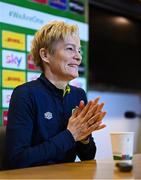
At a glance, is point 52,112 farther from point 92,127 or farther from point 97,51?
point 97,51

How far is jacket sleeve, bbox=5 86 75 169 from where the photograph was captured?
4.50ft

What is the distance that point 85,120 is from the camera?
56.9 inches

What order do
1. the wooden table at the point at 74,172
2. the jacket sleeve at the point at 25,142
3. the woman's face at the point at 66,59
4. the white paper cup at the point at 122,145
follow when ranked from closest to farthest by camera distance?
the wooden table at the point at 74,172 < the white paper cup at the point at 122,145 < the jacket sleeve at the point at 25,142 < the woman's face at the point at 66,59

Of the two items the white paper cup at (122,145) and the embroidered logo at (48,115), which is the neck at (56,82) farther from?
the white paper cup at (122,145)

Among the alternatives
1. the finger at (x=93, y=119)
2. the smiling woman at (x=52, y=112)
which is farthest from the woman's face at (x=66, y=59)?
the finger at (x=93, y=119)

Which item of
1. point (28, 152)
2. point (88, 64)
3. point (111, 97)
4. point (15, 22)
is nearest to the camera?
point (28, 152)

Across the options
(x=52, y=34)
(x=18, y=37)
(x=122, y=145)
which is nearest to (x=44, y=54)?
(x=52, y=34)

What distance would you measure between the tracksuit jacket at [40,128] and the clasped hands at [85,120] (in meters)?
0.03

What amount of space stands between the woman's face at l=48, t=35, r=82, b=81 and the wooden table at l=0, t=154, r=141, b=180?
0.44 meters

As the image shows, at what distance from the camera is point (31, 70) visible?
9.00 ft

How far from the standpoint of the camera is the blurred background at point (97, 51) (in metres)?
2.59

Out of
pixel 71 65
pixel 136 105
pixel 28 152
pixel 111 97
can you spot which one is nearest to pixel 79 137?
pixel 28 152

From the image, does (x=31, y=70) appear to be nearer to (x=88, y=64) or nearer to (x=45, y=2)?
(x=45, y=2)

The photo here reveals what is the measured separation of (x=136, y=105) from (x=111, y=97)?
540 millimetres
